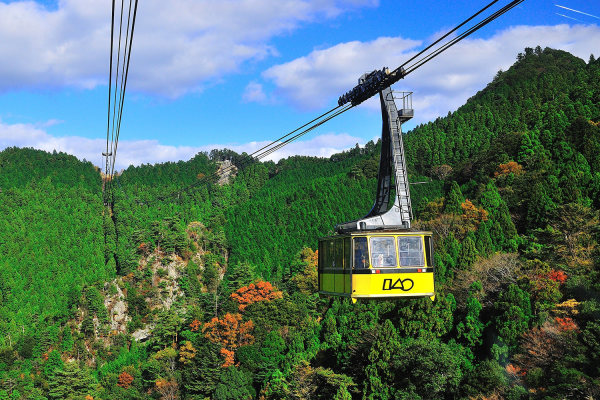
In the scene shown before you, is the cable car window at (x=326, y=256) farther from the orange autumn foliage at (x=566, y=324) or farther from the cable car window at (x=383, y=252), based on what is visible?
the orange autumn foliage at (x=566, y=324)

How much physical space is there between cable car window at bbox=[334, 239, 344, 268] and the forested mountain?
63.3 feet

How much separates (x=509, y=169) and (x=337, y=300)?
123 feet

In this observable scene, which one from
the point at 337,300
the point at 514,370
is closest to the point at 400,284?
the point at 514,370

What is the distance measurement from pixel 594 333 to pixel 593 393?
13.5 ft

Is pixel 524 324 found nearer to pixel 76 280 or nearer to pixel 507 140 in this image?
pixel 507 140

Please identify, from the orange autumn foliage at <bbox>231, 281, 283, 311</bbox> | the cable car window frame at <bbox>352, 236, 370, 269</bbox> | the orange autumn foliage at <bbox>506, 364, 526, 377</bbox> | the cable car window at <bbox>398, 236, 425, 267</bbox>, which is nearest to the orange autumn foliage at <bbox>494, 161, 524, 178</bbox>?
the orange autumn foliage at <bbox>231, 281, 283, 311</bbox>

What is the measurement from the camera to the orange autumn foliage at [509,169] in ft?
275

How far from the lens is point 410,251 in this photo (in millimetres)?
18562

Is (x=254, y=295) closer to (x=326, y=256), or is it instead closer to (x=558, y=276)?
(x=558, y=276)

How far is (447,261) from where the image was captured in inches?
2356

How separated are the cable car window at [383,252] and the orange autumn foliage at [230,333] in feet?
182

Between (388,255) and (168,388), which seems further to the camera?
(168,388)

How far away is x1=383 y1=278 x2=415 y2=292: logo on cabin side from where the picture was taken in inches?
726

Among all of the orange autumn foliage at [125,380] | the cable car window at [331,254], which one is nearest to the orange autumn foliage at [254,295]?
the orange autumn foliage at [125,380]
